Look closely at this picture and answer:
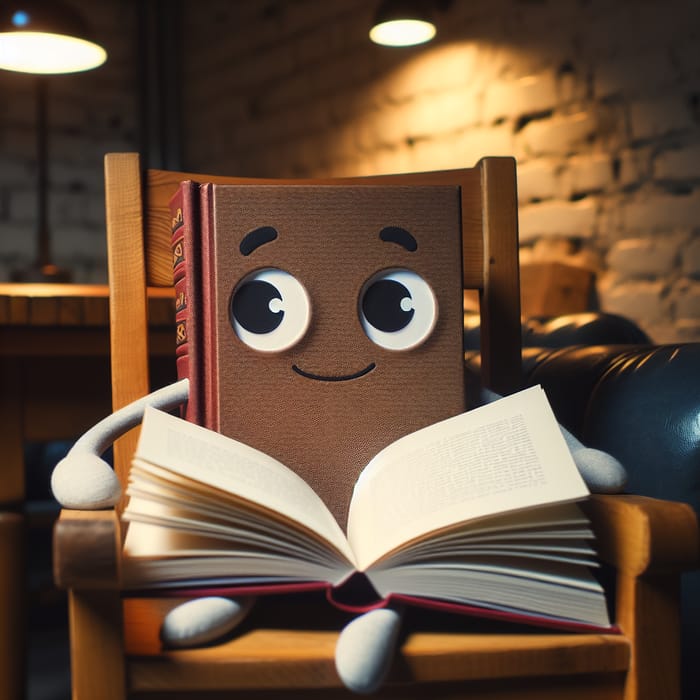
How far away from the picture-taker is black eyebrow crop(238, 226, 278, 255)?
681 mm

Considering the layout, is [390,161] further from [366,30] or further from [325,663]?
[325,663]

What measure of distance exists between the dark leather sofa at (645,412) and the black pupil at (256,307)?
21 centimetres

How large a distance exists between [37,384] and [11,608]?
0.97 feet

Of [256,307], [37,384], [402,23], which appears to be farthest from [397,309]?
[402,23]

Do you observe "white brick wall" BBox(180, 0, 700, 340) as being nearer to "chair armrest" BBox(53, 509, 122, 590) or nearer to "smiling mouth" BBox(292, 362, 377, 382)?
"smiling mouth" BBox(292, 362, 377, 382)

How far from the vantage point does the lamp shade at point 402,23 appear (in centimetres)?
219

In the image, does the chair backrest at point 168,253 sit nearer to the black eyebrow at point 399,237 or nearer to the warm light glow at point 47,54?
the black eyebrow at point 399,237

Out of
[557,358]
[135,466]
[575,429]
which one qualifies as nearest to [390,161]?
[557,358]

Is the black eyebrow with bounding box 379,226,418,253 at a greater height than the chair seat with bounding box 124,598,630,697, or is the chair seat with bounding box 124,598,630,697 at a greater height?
the black eyebrow with bounding box 379,226,418,253

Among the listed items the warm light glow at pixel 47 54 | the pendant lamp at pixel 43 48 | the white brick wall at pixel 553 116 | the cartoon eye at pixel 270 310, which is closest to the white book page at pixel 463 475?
the cartoon eye at pixel 270 310

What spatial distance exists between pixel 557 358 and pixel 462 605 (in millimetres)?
693

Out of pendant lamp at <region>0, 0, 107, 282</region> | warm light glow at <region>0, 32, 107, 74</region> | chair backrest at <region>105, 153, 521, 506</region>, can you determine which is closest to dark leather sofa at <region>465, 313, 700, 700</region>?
chair backrest at <region>105, 153, 521, 506</region>

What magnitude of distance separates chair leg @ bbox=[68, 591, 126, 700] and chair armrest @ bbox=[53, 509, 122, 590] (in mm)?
26

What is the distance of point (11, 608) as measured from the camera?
1.07 meters
